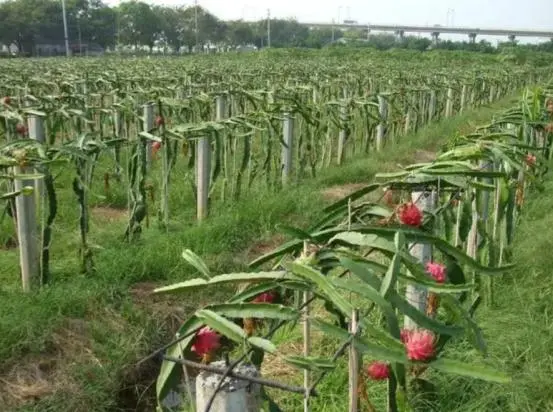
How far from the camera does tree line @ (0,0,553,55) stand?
4600 cm

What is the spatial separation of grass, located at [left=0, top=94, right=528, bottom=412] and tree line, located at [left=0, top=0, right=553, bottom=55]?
4177 centimetres

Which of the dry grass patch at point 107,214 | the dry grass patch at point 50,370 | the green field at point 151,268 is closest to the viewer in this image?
the green field at point 151,268

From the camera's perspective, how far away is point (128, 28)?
53562 mm

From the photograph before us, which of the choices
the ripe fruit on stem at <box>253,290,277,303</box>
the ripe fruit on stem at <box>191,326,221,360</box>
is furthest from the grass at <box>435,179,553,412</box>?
the ripe fruit on stem at <box>191,326,221,360</box>

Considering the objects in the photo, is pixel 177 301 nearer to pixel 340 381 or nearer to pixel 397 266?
pixel 340 381

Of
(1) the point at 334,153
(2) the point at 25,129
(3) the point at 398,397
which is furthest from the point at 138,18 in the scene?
(3) the point at 398,397

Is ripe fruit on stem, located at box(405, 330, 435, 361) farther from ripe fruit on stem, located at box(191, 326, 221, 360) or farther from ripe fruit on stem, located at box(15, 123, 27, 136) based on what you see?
ripe fruit on stem, located at box(15, 123, 27, 136)

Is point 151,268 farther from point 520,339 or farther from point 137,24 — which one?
point 137,24

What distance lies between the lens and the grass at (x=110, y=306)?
284 cm

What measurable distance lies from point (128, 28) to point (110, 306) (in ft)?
177

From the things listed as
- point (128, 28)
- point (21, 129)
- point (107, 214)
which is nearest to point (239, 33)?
point (128, 28)

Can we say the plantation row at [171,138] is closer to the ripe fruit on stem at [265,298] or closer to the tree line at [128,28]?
the ripe fruit on stem at [265,298]

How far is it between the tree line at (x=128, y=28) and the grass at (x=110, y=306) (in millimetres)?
41769

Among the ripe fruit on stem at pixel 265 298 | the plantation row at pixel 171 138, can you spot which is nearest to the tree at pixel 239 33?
the plantation row at pixel 171 138
